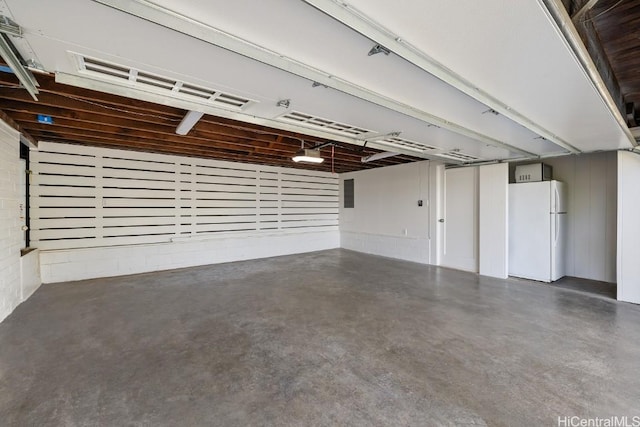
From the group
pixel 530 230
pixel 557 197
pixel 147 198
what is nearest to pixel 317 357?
pixel 530 230

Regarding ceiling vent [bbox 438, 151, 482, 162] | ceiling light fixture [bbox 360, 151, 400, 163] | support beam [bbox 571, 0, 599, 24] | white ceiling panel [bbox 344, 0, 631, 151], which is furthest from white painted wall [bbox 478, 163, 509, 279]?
support beam [bbox 571, 0, 599, 24]

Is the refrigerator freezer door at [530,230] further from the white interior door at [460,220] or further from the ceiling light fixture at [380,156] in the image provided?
the ceiling light fixture at [380,156]

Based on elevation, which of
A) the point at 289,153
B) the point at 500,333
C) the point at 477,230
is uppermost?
the point at 289,153

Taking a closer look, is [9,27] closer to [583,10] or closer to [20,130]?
[583,10]

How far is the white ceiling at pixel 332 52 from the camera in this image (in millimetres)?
1230

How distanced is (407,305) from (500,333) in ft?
3.58

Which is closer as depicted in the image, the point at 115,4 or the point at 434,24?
the point at 115,4

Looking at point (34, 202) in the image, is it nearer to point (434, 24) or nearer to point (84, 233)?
point (84, 233)

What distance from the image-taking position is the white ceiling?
123cm

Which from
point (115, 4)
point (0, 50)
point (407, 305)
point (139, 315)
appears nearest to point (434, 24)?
point (115, 4)

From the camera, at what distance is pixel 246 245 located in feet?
22.8

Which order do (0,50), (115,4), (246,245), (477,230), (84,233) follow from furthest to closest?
(246,245) → (477,230) → (84,233) → (0,50) → (115,4)

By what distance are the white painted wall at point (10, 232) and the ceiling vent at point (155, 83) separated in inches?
107

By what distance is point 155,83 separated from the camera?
2.00 m
